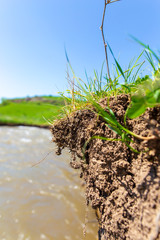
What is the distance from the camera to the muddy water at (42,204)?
152cm

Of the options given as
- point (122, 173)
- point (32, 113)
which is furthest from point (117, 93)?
point (32, 113)

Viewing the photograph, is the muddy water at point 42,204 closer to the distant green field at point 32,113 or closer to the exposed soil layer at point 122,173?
the distant green field at point 32,113

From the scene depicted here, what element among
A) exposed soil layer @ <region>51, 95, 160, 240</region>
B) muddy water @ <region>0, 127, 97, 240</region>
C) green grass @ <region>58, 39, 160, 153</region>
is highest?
green grass @ <region>58, 39, 160, 153</region>

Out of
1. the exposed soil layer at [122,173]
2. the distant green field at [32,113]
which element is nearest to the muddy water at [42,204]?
the distant green field at [32,113]

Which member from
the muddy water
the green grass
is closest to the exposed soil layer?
the green grass

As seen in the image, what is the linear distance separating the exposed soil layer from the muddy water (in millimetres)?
473

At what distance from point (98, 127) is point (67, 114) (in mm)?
328

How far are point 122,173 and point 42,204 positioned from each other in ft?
5.87

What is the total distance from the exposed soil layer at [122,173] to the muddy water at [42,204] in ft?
1.55

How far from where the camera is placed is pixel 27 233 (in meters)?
1.51

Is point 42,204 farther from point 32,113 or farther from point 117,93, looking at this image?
point 32,113

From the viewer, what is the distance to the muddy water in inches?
59.9

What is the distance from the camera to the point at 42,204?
2021 mm

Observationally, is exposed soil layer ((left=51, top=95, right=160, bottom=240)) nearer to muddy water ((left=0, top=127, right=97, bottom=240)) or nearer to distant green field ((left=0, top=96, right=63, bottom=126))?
distant green field ((left=0, top=96, right=63, bottom=126))
